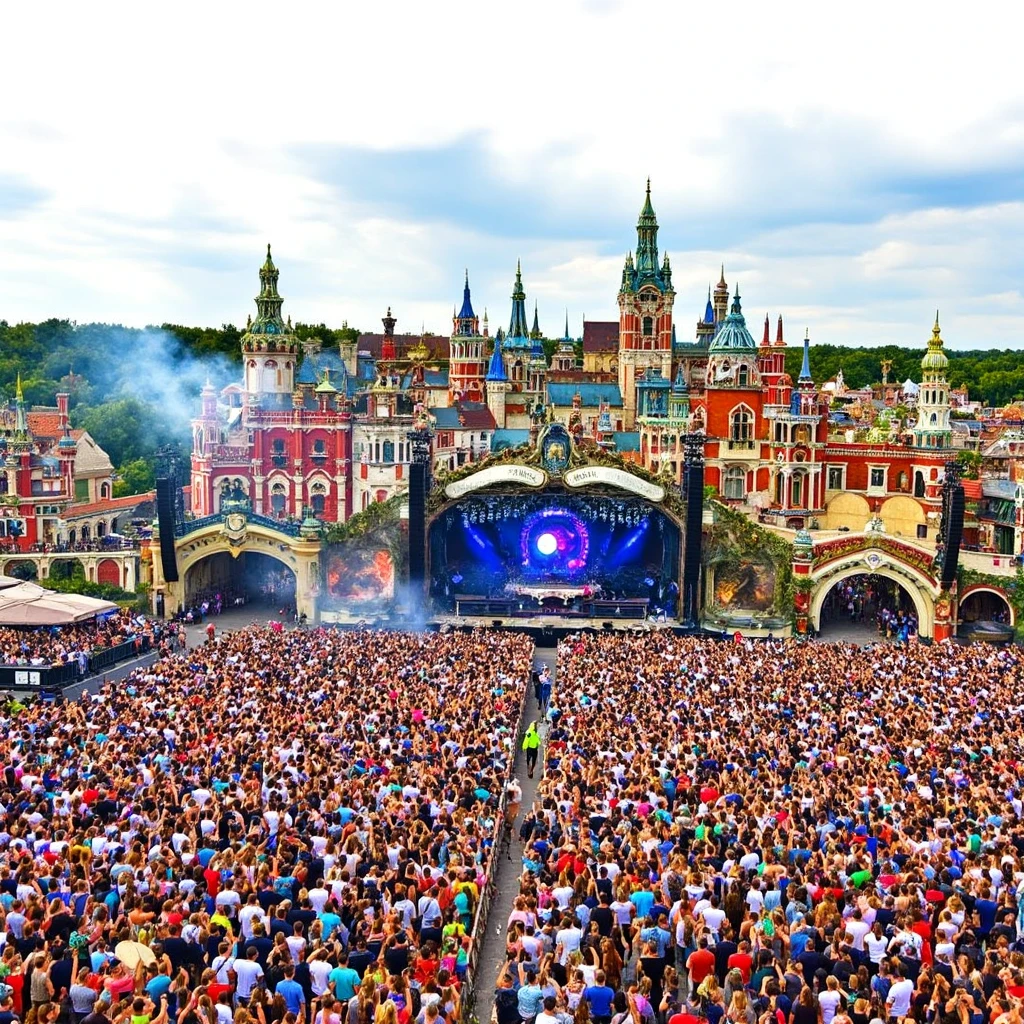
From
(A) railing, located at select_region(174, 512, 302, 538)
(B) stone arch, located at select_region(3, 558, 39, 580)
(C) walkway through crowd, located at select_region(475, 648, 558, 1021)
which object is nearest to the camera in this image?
(C) walkway through crowd, located at select_region(475, 648, 558, 1021)

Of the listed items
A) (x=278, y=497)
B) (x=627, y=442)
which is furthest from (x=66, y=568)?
(x=627, y=442)

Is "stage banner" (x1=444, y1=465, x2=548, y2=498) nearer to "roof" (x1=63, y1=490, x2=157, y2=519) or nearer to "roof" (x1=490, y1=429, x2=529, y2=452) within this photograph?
"roof" (x1=63, y1=490, x2=157, y2=519)

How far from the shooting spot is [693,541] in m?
39.1

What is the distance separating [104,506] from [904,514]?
3995 centimetres

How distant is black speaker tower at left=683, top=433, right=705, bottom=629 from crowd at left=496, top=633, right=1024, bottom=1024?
1525cm

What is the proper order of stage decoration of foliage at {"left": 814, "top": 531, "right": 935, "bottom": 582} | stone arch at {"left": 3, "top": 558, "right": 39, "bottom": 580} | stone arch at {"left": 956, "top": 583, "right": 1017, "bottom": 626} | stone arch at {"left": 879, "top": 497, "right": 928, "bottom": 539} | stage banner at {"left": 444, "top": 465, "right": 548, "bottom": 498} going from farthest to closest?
stone arch at {"left": 879, "top": 497, "right": 928, "bottom": 539}
stone arch at {"left": 3, "top": 558, "right": 39, "bottom": 580}
stage banner at {"left": 444, "top": 465, "right": 548, "bottom": 498}
stone arch at {"left": 956, "top": 583, "right": 1017, "bottom": 626}
stage decoration of foliage at {"left": 814, "top": 531, "right": 935, "bottom": 582}

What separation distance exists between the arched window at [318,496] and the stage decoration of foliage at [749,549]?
26.4 meters

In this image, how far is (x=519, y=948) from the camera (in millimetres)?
11438

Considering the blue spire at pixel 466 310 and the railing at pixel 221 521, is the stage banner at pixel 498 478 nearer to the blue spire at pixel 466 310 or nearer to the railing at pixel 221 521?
the railing at pixel 221 521

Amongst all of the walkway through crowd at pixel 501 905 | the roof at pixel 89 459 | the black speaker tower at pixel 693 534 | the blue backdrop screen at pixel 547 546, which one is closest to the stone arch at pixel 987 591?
the black speaker tower at pixel 693 534

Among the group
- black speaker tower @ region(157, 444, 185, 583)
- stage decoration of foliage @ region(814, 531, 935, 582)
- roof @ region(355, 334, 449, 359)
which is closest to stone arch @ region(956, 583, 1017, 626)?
stage decoration of foliage @ region(814, 531, 935, 582)

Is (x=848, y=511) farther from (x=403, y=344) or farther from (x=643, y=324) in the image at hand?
(x=403, y=344)

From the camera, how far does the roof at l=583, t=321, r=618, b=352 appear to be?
107m

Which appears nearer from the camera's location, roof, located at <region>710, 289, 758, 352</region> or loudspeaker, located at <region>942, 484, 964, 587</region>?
loudspeaker, located at <region>942, 484, 964, 587</region>
